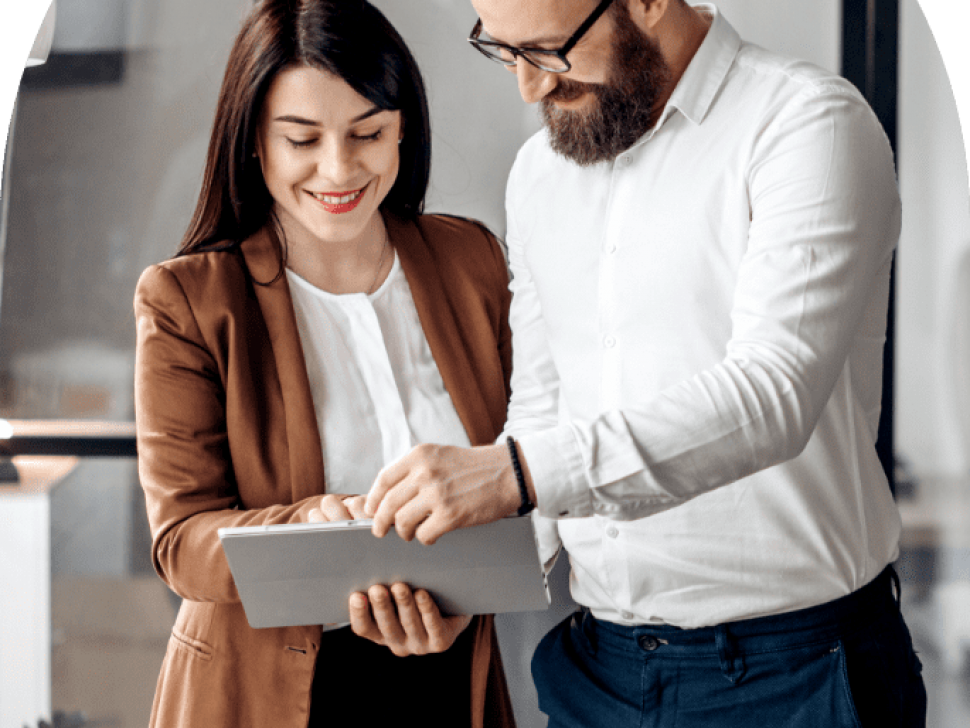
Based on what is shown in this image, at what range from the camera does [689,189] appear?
4.00ft

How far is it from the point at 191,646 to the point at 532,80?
3.70ft

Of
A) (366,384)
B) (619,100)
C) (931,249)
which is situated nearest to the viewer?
(619,100)

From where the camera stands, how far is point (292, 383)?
60.0 inches

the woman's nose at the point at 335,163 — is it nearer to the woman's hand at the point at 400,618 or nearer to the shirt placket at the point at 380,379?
the shirt placket at the point at 380,379

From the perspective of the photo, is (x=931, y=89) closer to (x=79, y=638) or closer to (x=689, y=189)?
(x=689, y=189)

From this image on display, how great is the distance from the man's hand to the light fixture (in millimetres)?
1676

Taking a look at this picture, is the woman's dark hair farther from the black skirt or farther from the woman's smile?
the black skirt

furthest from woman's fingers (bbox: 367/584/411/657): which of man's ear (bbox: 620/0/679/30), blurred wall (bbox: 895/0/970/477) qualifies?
blurred wall (bbox: 895/0/970/477)

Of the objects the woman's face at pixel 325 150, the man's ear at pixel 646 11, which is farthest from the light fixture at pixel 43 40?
the man's ear at pixel 646 11

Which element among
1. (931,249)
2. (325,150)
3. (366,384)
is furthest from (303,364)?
(931,249)

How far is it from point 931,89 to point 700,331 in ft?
3.85

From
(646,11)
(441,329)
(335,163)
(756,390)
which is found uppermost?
(646,11)

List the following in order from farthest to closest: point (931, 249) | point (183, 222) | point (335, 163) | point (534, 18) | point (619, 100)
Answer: point (183, 222), point (931, 249), point (335, 163), point (619, 100), point (534, 18)

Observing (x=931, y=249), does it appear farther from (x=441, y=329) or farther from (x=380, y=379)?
(x=380, y=379)
